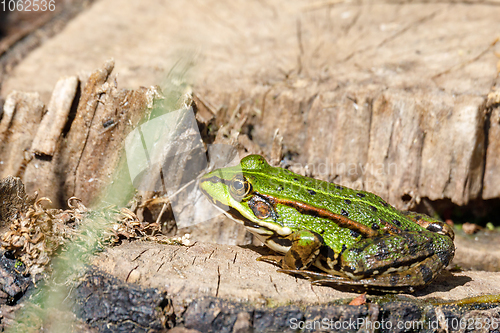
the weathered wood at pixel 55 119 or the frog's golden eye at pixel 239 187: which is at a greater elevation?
the weathered wood at pixel 55 119

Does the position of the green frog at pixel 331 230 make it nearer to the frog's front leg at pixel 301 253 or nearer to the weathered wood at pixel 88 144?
the frog's front leg at pixel 301 253

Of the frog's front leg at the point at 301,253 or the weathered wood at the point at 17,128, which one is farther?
the weathered wood at the point at 17,128

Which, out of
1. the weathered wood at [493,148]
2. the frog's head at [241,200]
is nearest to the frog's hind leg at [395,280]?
the frog's head at [241,200]

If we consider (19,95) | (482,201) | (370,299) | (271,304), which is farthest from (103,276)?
(482,201)

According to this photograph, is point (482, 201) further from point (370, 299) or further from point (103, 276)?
point (103, 276)

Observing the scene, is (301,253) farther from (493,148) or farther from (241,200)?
(493,148)

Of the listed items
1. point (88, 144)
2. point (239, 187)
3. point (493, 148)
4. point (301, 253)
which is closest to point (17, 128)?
point (88, 144)
